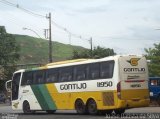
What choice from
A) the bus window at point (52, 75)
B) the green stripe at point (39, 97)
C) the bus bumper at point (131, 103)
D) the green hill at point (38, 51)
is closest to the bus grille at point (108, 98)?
the bus bumper at point (131, 103)

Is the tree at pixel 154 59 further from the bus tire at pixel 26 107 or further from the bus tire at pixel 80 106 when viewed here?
the bus tire at pixel 80 106

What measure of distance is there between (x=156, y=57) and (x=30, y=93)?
31.4 meters

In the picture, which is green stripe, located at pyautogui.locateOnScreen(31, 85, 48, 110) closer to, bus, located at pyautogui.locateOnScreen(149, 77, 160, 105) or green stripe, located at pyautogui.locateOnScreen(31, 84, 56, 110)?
green stripe, located at pyautogui.locateOnScreen(31, 84, 56, 110)

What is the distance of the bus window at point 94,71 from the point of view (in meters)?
27.3

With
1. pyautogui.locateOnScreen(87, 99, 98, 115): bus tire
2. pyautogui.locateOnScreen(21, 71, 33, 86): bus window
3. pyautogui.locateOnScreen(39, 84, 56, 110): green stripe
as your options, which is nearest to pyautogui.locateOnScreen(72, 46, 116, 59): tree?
pyautogui.locateOnScreen(21, 71, 33, 86): bus window

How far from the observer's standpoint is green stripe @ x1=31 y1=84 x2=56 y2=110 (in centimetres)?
3150

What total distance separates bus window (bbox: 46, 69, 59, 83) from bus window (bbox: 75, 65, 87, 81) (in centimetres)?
203

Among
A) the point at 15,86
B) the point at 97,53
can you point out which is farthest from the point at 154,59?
the point at 15,86

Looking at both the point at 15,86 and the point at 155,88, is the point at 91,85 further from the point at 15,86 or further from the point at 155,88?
the point at 155,88

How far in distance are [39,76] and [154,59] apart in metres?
32.5

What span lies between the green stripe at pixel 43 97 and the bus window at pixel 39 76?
0.27 meters

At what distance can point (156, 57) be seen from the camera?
61.9 m

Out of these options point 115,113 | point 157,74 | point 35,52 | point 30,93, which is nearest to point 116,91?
point 115,113

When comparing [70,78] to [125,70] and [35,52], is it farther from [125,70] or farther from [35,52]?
[35,52]
